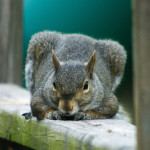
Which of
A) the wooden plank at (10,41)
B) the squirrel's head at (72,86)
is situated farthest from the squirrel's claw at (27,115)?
the wooden plank at (10,41)

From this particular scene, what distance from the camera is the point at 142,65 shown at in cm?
203

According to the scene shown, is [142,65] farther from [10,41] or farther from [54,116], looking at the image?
[10,41]

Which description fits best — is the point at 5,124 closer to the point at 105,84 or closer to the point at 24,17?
the point at 105,84

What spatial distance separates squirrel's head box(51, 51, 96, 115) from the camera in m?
3.77

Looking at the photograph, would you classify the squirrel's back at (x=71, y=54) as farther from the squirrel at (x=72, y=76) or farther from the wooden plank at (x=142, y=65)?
the wooden plank at (x=142, y=65)

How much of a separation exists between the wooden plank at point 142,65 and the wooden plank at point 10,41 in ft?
19.0

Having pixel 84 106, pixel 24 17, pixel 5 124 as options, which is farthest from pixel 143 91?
pixel 24 17

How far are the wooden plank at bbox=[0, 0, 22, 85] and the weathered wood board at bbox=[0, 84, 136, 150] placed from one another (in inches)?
113

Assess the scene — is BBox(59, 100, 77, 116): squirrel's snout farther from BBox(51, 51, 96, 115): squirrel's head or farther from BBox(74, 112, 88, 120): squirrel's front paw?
BBox(74, 112, 88, 120): squirrel's front paw

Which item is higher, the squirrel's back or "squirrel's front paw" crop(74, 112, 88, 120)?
the squirrel's back

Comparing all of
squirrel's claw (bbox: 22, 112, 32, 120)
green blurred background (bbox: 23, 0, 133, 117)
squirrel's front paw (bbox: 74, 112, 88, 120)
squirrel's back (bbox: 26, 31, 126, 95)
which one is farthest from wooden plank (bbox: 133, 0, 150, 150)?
green blurred background (bbox: 23, 0, 133, 117)

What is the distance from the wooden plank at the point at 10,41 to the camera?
768cm

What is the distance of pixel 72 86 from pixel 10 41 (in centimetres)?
412

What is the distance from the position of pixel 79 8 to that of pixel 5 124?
3.99 m
